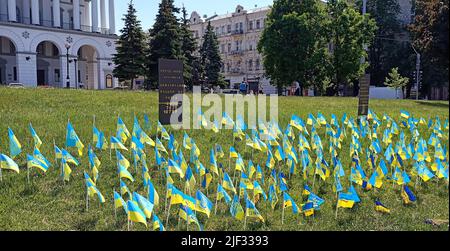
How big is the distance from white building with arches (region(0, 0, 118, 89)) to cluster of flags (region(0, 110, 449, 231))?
113 feet

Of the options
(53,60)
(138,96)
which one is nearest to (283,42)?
(138,96)

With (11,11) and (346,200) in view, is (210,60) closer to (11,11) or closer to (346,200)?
(11,11)

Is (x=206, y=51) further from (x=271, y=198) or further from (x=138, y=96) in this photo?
(x=271, y=198)

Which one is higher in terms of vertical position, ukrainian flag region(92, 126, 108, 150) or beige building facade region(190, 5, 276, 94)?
beige building facade region(190, 5, 276, 94)

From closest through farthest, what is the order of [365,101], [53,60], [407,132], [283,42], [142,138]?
[142,138], [407,132], [365,101], [283,42], [53,60]

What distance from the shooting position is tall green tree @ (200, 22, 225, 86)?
4334cm

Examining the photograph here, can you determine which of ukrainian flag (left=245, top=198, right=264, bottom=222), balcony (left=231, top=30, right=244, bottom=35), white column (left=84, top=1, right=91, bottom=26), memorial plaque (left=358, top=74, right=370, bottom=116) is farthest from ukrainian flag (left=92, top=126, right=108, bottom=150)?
balcony (left=231, top=30, right=244, bottom=35)

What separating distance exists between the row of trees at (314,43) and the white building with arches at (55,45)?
1646 cm

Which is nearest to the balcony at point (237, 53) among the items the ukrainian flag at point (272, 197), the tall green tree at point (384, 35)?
the tall green tree at point (384, 35)

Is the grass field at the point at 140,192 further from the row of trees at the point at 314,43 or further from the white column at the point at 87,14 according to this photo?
the white column at the point at 87,14

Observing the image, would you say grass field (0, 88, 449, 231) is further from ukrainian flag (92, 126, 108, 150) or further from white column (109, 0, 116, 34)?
white column (109, 0, 116, 34)

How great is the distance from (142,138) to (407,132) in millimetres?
7230

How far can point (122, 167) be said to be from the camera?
243 inches

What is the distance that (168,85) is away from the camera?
10484 millimetres
